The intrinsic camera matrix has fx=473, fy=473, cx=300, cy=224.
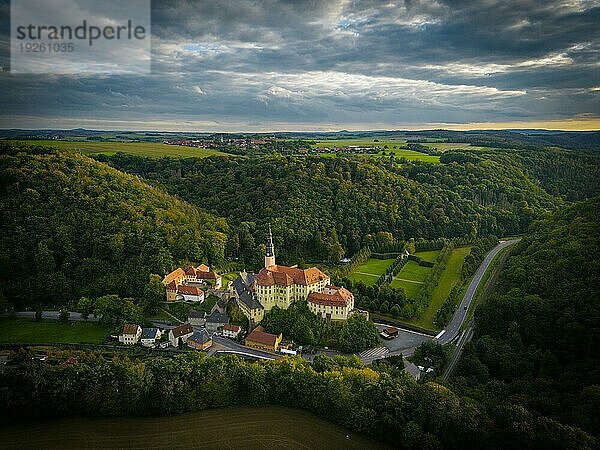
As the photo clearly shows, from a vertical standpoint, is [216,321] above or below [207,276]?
below

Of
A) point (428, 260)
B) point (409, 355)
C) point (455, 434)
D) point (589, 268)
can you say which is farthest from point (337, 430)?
point (428, 260)

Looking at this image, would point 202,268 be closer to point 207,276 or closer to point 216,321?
point 207,276

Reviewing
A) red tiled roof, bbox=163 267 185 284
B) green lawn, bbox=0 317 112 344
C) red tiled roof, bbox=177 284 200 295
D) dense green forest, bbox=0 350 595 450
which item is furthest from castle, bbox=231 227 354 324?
green lawn, bbox=0 317 112 344

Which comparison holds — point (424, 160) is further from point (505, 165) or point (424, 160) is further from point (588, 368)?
point (588, 368)

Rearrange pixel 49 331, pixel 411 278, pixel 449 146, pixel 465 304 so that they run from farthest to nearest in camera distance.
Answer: pixel 449 146 < pixel 411 278 < pixel 465 304 < pixel 49 331

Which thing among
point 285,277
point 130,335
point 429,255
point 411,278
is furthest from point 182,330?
point 429,255

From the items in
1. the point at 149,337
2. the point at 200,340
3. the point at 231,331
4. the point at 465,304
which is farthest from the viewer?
the point at 465,304

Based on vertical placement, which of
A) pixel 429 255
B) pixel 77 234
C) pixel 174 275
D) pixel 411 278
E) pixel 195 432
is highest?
pixel 77 234
